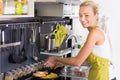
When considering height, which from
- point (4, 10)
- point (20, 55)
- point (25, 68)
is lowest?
point (25, 68)

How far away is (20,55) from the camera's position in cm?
201

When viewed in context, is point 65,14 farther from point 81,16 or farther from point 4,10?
point 4,10

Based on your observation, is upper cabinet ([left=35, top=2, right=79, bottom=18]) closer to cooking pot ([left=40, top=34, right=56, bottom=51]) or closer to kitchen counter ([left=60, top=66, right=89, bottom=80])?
cooking pot ([left=40, top=34, right=56, bottom=51])

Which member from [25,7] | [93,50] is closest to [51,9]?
[25,7]

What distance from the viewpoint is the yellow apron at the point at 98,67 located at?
181 centimetres

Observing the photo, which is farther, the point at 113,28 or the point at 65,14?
the point at 113,28

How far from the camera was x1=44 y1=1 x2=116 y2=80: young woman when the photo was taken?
1661 mm

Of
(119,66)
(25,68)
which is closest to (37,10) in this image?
(25,68)

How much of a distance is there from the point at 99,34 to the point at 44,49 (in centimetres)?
74

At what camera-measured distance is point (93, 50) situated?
179 cm

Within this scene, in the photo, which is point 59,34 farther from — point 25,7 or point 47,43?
point 25,7

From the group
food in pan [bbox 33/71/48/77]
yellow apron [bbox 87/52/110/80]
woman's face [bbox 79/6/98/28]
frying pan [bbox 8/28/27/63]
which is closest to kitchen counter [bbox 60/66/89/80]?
food in pan [bbox 33/71/48/77]

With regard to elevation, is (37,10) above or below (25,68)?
above

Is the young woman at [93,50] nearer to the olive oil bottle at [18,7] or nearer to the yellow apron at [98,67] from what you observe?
the yellow apron at [98,67]
